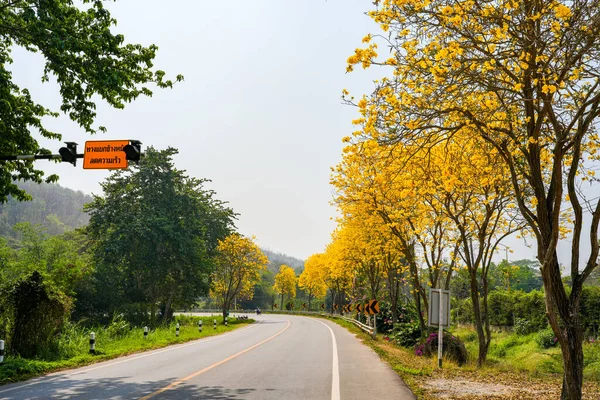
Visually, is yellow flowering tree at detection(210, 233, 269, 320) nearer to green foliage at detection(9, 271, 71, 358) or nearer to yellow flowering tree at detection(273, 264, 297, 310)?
green foliage at detection(9, 271, 71, 358)

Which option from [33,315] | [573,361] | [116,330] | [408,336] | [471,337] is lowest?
[471,337]

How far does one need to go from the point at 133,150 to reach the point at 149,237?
24901 millimetres

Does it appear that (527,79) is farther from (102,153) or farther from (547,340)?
(547,340)

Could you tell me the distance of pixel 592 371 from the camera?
1717cm

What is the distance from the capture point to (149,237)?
116 feet

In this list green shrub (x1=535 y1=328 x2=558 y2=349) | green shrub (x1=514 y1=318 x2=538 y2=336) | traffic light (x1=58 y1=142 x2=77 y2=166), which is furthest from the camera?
green shrub (x1=514 y1=318 x2=538 y2=336)

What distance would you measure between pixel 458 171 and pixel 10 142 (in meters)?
13.1

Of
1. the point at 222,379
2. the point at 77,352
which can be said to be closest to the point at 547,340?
the point at 222,379

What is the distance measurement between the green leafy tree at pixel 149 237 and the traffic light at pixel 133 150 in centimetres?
2424

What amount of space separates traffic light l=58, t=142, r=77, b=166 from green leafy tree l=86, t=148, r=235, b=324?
23.2m

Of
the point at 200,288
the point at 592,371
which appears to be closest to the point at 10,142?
the point at 592,371

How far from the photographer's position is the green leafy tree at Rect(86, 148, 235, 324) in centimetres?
3612

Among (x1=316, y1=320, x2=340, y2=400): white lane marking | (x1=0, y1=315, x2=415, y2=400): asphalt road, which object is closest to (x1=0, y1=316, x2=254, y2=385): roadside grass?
(x1=0, y1=315, x2=415, y2=400): asphalt road

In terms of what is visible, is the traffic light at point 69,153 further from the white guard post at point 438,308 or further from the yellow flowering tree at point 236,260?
the yellow flowering tree at point 236,260
